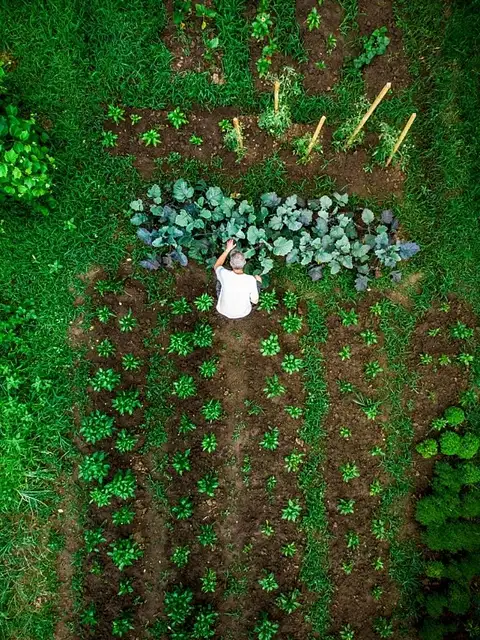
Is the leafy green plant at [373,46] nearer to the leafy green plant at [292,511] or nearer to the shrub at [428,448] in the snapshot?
the shrub at [428,448]

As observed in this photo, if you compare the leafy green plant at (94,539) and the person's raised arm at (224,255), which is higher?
the person's raised arm at (224,255)

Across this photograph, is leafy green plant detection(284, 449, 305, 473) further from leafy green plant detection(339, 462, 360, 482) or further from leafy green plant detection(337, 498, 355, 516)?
leafy green plant detection(337, 498, 355, 516)

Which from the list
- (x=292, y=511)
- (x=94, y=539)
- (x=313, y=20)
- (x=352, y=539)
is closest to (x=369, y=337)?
(x=292, y=511)

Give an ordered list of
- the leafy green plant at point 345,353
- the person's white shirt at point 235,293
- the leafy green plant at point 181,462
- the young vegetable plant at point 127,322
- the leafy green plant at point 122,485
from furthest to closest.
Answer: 1. the leafy green plant at point 345,353
2. the young vegetable plant at point 127,322
3. the leafy green plant at point 181,462
4. the leafy green plant at point 122,485
5. the person's white shirt at point 235,293

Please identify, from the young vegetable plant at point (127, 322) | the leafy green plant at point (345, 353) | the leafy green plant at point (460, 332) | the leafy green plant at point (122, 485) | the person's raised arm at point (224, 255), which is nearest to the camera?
the person's raised arm at point (224, 255)

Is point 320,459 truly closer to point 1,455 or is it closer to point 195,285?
point 195,285

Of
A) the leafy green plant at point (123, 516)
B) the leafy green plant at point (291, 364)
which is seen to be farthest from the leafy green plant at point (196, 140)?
the leafy green plant at point (123, 516)
